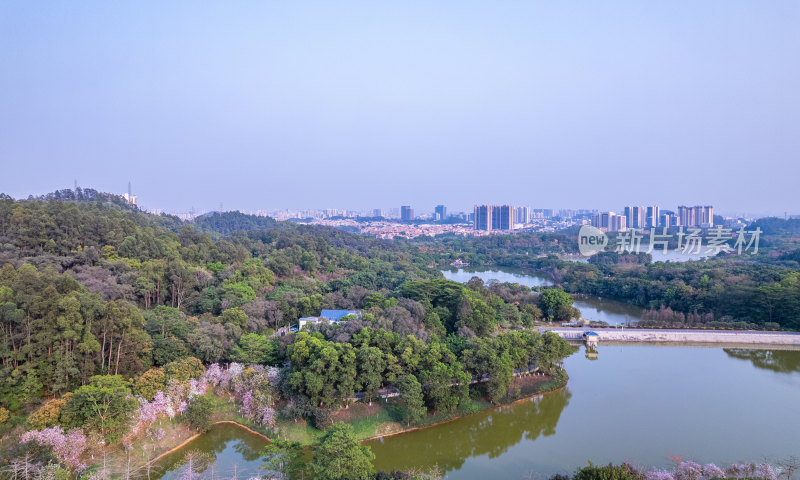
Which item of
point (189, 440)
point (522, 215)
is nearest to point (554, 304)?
point (189, 440)

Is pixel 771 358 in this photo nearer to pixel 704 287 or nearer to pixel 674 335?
pixel 674 335

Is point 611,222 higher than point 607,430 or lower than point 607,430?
higher

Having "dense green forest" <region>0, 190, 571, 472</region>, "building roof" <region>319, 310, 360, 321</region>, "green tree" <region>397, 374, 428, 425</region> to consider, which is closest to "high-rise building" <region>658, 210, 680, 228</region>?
"dense green forest" <region>0, 190, 571, 472</region>

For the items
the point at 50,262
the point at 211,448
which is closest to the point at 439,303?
the point at 211,448

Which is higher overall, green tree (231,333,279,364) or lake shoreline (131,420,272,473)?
green tree (231,333,279,364)

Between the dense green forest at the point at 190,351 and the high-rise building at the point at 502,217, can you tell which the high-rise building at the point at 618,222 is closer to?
the high-rise building at the point at 502,217

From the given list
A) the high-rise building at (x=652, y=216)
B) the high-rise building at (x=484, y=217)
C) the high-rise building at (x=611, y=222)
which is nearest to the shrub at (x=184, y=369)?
the high-rise building at (x=611, y=222)

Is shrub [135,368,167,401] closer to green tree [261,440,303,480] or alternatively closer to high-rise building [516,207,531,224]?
green tree [261,440,303,480]
